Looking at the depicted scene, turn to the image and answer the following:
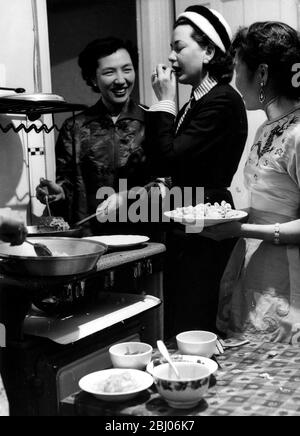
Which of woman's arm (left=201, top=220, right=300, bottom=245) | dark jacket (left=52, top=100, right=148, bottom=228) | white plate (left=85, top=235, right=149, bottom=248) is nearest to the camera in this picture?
woman's arm (left=201, top=220, right=300, bottom=245)

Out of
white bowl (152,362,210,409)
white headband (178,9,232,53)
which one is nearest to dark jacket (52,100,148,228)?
white headband (178,9,232,53)

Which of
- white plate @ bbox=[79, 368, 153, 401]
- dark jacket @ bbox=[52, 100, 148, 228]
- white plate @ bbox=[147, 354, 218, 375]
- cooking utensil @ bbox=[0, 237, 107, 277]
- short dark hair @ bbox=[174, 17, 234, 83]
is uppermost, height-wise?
short dark hair @ bbox=[174, 17, 234, 83]

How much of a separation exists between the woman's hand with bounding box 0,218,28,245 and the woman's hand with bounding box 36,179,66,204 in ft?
3.27

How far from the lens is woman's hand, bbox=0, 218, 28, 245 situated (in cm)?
134

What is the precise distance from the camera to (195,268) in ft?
7.50

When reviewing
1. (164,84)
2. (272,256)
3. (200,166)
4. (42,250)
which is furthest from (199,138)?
(42,250)

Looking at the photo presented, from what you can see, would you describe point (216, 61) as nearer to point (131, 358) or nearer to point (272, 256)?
point (272, 256)

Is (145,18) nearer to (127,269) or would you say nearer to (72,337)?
(127,269)

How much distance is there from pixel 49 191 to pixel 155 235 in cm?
49

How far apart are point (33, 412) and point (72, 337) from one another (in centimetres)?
23

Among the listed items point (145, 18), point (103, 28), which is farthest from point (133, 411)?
point (103, 28)

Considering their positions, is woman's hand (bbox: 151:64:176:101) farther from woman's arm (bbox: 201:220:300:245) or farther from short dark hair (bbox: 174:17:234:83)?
woman's arm (bbox: 201:220:300:245)

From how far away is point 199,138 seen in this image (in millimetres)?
2186

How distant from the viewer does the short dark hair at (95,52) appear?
254 cm
